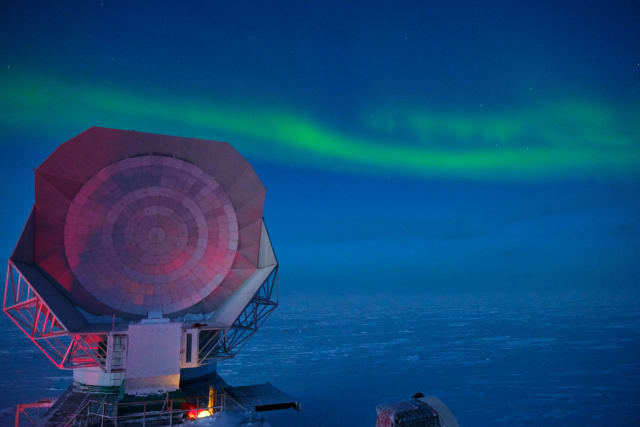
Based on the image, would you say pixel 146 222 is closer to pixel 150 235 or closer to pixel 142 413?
pixel 150 235

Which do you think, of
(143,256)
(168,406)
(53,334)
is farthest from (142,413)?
(143,256)

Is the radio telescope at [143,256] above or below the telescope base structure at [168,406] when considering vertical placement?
above

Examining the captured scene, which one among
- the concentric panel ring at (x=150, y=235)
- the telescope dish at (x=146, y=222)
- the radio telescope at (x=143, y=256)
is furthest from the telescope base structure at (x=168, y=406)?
the concentric panel ring at (x=150, y=235)

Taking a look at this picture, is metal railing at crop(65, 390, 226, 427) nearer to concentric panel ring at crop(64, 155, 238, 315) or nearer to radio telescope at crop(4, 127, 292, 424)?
radio telescope at crop(4, 127, 292, 424)

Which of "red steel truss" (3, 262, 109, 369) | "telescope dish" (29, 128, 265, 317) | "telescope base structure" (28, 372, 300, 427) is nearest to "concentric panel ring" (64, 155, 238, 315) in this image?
"telescope dish" (29, 128, 265, 317)

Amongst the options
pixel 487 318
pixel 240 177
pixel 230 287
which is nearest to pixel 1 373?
pixel 230 287

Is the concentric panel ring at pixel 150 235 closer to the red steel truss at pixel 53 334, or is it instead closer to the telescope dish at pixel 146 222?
the telescope dish at pixel 146 222
